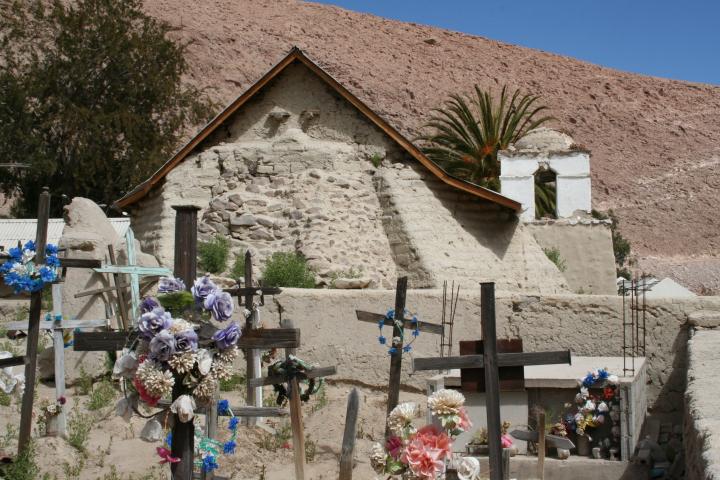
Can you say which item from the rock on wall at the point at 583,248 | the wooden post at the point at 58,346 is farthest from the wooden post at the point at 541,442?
the rock on wall at the point at 583,248

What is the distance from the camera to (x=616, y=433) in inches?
330

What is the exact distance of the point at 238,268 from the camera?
15172 millimetres

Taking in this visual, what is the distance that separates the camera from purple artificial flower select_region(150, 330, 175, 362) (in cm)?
500

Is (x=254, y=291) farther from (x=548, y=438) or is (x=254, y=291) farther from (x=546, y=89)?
(x=546, y=89)

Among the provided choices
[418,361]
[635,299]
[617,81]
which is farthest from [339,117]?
[617,81]

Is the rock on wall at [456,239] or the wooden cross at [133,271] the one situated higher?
the rock on wall at [456,239]

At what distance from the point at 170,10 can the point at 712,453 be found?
196ft

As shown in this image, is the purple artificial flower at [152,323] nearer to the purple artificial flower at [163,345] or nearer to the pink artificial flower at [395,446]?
the purple artificial flower at [163,345]

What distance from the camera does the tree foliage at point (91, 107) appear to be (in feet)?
99.0

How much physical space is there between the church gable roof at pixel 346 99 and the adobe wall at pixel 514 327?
5.48 meters

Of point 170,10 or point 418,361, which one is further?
point 170,10

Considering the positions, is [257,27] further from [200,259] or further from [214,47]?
[200,259]

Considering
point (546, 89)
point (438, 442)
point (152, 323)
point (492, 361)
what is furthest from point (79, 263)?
point (546, 89)

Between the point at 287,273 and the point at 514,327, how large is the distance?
14.8 feet
